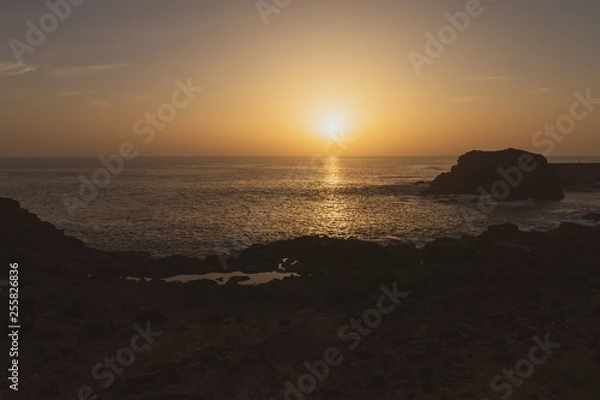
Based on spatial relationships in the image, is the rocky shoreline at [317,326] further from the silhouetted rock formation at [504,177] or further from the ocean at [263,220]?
the silhouetted rock formation at [504,177]

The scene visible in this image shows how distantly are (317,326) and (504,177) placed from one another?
7890cm

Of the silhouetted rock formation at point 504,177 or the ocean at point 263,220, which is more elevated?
the silhouetted rock formation at point 504,177

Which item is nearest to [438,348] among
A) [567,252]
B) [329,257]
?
[329,257]

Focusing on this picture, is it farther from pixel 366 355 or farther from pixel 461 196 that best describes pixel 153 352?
pixel 461 196

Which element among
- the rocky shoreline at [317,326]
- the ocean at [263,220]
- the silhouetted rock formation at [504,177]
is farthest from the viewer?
the silhouetted rock formation at [504,177]

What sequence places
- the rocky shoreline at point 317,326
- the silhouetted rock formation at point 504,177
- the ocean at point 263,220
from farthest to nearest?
1. the silhouetted rock formation at point 504,177
2. the ocean at point 263,220
3. the rocky shoreline at point 317,326

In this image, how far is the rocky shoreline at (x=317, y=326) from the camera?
12.7m

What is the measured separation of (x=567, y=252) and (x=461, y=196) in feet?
184

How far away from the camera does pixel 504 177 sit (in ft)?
280

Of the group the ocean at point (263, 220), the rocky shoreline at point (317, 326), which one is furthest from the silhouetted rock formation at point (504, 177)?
the rocky shoreline at point (317, 326)

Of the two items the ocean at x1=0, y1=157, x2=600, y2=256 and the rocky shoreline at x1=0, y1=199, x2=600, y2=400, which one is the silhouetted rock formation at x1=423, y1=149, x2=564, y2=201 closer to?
the ocean at x1=0, y1=157, x2=600, y2=256

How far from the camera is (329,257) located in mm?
29594

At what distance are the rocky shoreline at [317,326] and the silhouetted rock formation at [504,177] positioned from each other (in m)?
55.5

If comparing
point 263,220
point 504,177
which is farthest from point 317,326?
point 504,177
